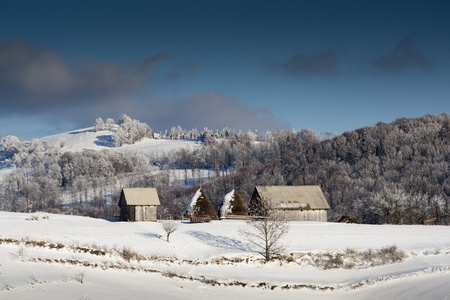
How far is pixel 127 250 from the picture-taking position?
39.4 metres

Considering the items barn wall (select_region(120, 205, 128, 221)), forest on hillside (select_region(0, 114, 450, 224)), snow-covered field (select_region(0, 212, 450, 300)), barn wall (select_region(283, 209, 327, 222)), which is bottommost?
snow-covered field (select_region(0, 212, 450, 300))

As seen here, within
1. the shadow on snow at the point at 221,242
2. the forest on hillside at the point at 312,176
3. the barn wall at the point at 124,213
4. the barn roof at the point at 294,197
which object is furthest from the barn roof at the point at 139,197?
the forest on hillside at the point at 312,176

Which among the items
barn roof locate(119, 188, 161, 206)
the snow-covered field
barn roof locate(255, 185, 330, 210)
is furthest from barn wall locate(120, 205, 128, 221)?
barn roof locate(255, 185, 330, 210)

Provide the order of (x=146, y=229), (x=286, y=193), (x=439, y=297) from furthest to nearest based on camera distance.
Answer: (x=286, y=193), (x=146, y=229), (x=439, y=297)

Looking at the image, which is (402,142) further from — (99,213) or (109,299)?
(109,299)

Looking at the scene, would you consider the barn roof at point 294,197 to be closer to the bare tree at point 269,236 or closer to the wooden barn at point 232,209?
the wooden barn at point 232,209

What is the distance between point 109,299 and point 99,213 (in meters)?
101

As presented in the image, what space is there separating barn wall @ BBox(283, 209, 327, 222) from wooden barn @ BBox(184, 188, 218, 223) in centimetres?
1078

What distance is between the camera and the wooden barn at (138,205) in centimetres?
6222

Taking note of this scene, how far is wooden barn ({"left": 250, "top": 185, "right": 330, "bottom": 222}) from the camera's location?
62.4 metres

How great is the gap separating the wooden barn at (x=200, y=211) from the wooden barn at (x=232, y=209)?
139 cm

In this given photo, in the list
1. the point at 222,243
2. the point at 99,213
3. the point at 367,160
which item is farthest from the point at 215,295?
the point at 367,160

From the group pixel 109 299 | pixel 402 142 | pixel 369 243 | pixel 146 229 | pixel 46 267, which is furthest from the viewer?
pixel 402 142

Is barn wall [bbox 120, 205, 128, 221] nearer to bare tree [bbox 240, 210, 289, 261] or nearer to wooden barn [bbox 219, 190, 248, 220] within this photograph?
wooden barn [bbox 219, 190, 248, 220]
